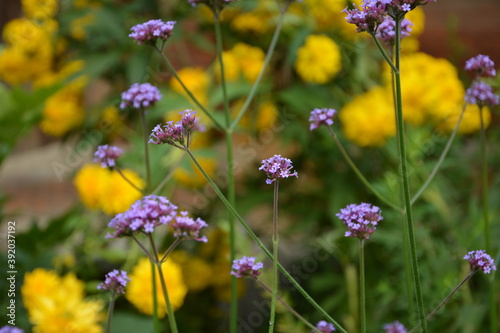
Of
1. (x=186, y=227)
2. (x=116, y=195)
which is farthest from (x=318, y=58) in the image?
(x=186, y=227)

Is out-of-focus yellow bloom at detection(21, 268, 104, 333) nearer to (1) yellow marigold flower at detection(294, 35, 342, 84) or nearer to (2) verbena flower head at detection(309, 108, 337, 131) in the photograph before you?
(2) verbena flower head at detection(309, 108, 337, 131)

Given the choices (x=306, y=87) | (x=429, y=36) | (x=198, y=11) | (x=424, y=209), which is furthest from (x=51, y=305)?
(x=429, y=36)

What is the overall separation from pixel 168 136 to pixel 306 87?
1176 mm

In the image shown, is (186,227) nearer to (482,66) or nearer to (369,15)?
(369,15)

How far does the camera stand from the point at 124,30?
1792 mm

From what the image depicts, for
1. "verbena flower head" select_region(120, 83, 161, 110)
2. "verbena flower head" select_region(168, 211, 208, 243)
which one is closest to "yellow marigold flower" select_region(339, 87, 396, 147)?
"verbena flower head" select_region(120, 83, 161, 110)

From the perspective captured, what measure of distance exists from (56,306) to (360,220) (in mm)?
756

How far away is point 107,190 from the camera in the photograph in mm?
1447

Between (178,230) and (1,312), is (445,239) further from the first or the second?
(178,230)

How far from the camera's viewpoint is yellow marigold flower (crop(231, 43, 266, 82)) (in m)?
1.79

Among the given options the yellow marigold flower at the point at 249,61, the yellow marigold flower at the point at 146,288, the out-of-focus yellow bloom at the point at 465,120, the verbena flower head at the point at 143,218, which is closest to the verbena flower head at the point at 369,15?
the verbena flower head at the point at 143,218

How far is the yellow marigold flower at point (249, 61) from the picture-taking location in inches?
70.3

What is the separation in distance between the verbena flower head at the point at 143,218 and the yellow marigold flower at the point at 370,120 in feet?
3.27

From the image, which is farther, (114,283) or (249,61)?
(249,61)
